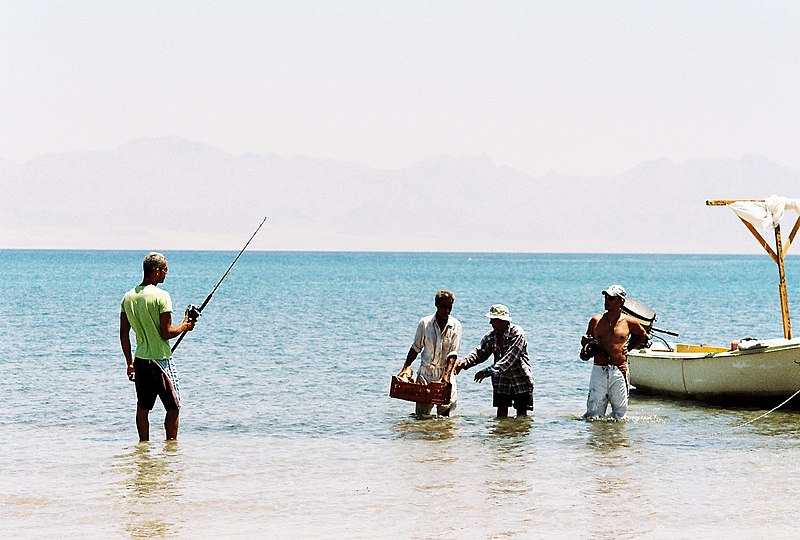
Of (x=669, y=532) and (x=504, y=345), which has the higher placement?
(x=504, y=345)

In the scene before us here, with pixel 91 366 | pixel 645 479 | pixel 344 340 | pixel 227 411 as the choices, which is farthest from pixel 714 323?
pixel 645 479

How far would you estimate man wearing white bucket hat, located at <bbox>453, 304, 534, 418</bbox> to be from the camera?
1278 cm

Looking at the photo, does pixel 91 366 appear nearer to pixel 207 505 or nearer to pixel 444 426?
pixel 444 426

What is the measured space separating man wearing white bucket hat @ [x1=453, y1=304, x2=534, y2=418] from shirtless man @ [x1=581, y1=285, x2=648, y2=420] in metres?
0.77

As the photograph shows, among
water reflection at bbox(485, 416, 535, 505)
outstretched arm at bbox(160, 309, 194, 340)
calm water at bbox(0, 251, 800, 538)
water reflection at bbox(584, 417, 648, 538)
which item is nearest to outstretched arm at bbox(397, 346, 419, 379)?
calm water at bbox(0, 251, 800, 538)

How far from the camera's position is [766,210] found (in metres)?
16.5

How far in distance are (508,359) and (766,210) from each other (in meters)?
5.78

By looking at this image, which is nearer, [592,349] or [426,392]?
[426,392]

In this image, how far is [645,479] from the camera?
1075cm

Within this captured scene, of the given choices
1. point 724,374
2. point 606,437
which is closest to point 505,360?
point 606,437

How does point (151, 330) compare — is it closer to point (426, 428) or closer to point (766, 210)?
point (426, 428)

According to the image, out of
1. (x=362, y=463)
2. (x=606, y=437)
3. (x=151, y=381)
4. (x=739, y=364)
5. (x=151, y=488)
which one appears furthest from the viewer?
(x=739, y=364)

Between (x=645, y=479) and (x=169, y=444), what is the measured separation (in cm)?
518

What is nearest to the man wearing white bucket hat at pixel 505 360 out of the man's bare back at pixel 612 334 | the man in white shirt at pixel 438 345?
the man in white shirt at pixel 438 345
